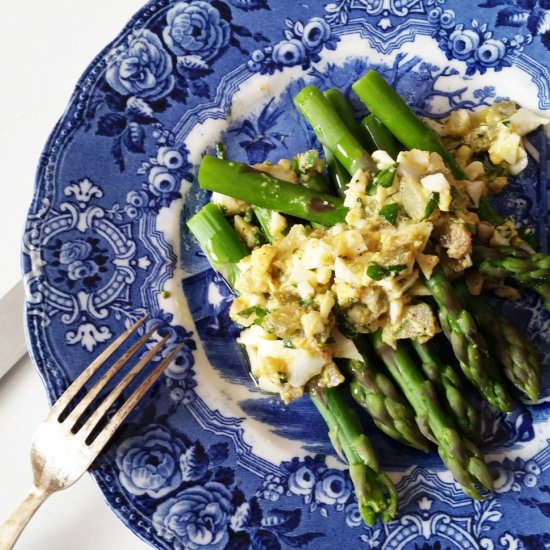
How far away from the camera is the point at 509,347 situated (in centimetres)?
321

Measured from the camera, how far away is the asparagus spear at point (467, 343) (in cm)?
305

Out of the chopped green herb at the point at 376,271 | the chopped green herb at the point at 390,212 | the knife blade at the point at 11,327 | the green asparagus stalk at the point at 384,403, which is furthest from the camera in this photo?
the knife blade at the point at 11,327

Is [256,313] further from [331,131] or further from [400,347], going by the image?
[331,131]

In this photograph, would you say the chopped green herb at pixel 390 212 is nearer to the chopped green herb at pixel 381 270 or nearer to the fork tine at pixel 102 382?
the chopped green herb at pixel 381 270

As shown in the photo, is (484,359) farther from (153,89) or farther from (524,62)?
(153,89)

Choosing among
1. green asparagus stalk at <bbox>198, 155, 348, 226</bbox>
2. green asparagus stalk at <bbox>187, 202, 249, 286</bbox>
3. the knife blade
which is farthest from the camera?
the knife blade

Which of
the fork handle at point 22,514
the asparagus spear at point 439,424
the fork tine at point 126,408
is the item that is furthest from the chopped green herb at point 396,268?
the fork handle at point 22,514

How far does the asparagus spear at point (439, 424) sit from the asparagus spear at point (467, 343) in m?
0.21

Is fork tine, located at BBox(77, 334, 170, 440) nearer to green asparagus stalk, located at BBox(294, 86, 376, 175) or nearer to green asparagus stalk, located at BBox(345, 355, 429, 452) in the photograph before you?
green asparagus stalk, located at BBox(345, 355, 429, 452)

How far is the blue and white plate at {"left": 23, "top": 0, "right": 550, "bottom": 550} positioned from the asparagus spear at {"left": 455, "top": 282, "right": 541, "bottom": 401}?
172 millimetres

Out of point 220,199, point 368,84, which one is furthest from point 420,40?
point 220,199

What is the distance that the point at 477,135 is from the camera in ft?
11.5

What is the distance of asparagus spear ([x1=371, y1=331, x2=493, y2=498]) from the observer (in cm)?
312

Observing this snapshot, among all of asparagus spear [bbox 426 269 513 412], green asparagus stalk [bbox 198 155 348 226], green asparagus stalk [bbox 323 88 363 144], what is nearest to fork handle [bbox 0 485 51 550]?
green asparagus stalk [bbox 198 155 348 226]
